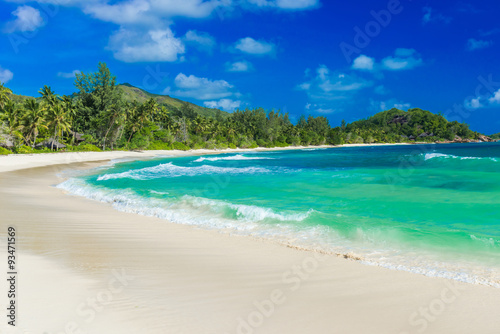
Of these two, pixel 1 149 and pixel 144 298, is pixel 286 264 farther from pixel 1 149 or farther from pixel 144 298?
pixel 1 149

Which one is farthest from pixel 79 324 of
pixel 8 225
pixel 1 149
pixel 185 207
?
pixel 1 149

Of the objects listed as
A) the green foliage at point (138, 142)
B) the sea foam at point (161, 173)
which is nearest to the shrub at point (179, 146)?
the green foliage at point (138, 142)

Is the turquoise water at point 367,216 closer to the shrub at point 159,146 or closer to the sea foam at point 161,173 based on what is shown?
the sea foam at point 161,173

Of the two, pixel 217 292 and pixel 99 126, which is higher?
pixel 99 126

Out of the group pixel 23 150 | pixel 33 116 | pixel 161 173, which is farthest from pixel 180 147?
pixel 161 173

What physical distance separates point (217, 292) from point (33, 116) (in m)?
57.4

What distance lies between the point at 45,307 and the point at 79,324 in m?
0.69

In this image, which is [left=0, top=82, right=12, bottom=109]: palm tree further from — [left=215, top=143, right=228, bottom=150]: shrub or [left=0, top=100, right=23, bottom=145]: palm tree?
[left=215, top=143, right=228, bottom=150]: shrub

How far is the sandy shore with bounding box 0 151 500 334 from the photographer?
3.65 meters

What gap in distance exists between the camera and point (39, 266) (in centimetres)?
525

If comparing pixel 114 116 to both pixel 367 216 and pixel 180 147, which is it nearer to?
pixel 180 147

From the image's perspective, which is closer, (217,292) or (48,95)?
(217,292)

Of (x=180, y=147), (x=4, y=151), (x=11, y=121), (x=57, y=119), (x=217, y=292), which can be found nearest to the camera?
(x=217, y=292)

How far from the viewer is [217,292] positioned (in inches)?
181
